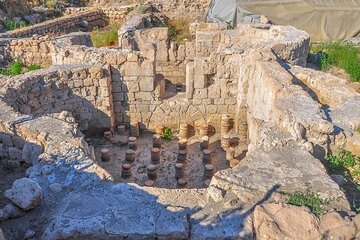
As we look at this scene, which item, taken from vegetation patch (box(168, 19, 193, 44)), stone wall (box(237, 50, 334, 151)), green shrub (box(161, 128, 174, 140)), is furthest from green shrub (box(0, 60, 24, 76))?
stone wall (box(237, 50, 334, 151))

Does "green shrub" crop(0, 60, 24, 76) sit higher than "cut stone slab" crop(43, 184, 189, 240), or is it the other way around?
"cut stone slab" crop(43, 184, 189, 240)

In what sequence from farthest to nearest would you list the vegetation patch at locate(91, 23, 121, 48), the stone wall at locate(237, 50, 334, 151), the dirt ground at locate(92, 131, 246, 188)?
1. the vegetation patch at locate(91, 23, 121, 48)
2. the dirt ground at locate(92, 131, 246, 188)
3. the stone wall at locate(237, 50, 334, 151)

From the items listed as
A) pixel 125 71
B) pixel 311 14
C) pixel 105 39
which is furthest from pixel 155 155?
pixel 311 14

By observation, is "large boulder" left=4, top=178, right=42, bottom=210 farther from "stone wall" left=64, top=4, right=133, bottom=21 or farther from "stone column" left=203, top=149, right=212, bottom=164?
"stone wall" left=64, top=4, right=133, bottom=21

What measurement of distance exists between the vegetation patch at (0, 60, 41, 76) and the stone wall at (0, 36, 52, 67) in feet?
0.68

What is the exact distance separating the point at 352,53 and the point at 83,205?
1143 centimetres

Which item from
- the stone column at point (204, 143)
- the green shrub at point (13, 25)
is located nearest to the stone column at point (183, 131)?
the stone column at point (204, 143)

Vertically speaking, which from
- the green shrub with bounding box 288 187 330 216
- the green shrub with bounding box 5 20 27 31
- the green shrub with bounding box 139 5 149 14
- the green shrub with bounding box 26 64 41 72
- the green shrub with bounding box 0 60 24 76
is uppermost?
the green shrub with bounding box 288 187 330 216

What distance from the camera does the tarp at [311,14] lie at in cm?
1612

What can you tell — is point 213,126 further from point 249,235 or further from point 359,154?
point 249,235

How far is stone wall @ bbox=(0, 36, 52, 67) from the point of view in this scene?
12.0 meters

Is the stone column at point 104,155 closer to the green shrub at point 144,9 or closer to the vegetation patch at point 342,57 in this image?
the vegetation patch at point 342,57

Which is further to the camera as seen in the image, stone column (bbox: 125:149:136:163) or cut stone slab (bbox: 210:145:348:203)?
stone column (bbox: 125:149:136:163)

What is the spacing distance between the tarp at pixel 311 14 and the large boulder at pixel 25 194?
43.3ft
